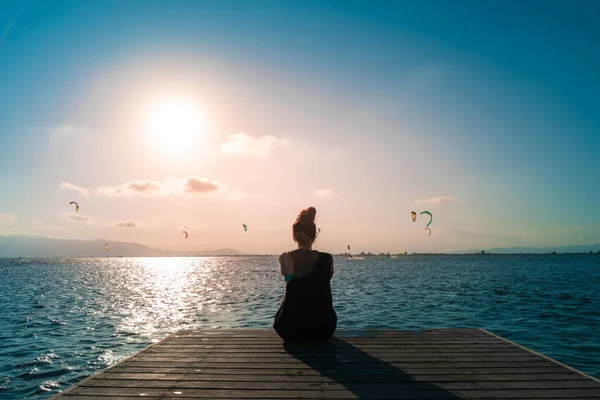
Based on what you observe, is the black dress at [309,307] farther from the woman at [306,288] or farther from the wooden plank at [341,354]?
the wooden plank at [341,354]

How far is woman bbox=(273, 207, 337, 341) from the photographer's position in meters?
7.49

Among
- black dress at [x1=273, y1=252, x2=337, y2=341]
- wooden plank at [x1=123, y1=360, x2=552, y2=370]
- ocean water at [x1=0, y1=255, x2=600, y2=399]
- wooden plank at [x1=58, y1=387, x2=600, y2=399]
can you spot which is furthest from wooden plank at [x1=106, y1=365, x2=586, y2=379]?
ocean water at [x1=0, y1=255, x2=600, y2=399]

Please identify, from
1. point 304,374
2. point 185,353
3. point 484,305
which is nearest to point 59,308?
point 185,353

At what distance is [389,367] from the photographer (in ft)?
20.6

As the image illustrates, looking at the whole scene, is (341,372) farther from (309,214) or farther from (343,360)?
(309,214)

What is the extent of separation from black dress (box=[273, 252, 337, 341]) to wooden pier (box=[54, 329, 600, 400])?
270mm

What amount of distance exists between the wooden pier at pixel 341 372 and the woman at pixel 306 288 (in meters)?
0.32

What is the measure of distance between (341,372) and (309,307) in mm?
1750

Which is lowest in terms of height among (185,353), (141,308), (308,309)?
(141,308)

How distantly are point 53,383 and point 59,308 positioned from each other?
65.2ft

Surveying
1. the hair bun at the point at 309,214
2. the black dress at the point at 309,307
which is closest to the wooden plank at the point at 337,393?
the black dress at the point at 309,307

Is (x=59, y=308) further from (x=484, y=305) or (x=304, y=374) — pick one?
(x=484, y=305)

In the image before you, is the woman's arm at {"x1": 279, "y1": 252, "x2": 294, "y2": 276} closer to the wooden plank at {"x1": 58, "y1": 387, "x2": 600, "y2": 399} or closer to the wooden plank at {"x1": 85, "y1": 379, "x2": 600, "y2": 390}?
the wooden plank at {"x1": 85, "y1": 379, "x2": 600, "y2": 390}

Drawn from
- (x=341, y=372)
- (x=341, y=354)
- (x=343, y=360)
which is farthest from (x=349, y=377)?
(x=341, y=354)
